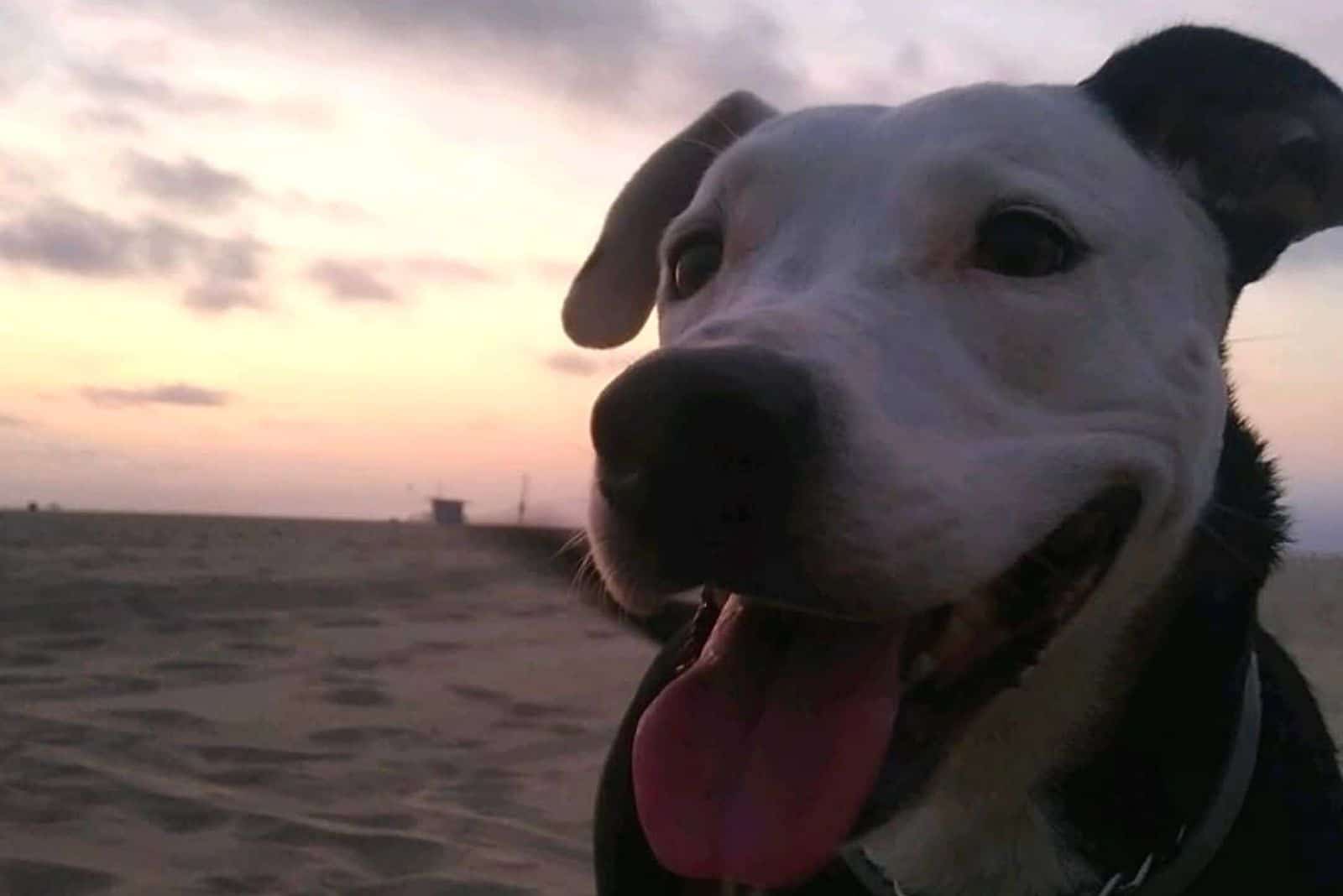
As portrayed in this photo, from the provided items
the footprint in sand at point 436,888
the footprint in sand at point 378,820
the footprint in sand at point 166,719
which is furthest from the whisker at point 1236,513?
the footprint in sand at point 166,719

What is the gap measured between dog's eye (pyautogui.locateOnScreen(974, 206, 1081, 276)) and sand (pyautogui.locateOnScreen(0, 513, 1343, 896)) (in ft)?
3.16

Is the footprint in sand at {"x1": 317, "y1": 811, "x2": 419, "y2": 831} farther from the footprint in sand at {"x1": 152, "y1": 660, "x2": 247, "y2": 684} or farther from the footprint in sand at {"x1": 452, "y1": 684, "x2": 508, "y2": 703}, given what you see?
the footprint in sand at {"x1": 152, "y1": 660, "x2": 247, "y2": 684}

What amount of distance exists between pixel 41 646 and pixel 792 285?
6.68m

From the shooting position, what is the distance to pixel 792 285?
2.46m

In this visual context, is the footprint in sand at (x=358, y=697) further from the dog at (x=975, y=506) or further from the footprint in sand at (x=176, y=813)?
the dog at (x=975, y=506)

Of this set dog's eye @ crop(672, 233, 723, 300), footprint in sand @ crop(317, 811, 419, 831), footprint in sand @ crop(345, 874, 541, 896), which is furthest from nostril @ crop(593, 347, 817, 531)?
footprint in sand @ crop(317, 811, 419, 831)

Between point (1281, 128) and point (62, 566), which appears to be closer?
point (1281, 128)

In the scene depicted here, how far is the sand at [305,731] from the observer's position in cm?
426

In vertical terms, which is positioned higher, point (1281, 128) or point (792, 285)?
point (1281, 128)

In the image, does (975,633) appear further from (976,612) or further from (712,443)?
(712,443)

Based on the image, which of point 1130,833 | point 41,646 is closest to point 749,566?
point 1130,833

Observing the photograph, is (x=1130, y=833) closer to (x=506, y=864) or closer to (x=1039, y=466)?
(x=1039, y=466)

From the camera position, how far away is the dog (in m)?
2.01

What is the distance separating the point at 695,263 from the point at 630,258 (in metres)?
0.68
